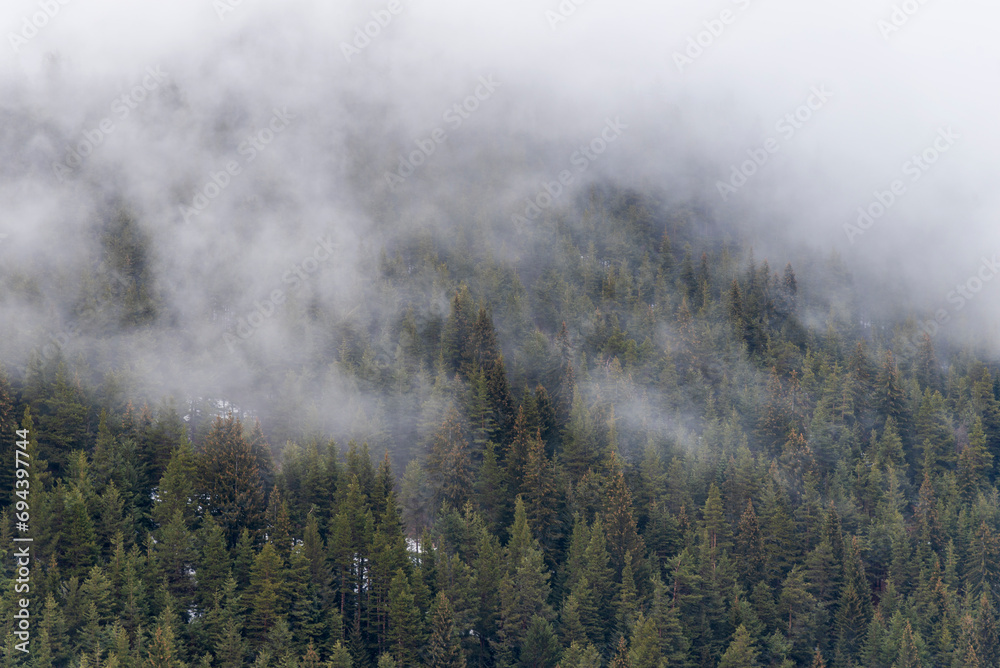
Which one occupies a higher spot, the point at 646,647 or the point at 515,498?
the point at 515,498

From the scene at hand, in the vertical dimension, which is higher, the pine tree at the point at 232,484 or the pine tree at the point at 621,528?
the pine tree at the point at 232,484

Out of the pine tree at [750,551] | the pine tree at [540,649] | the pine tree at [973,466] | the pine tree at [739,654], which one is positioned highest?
the pine tree at [973,466]

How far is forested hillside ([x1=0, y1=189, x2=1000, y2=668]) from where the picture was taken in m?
69.9

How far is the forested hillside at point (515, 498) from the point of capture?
69875mm

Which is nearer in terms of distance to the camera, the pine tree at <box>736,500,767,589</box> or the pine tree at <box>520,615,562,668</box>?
the pine tree at <box>520,615,562,668</box>

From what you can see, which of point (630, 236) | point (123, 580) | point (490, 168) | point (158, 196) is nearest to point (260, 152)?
point (158, 196)

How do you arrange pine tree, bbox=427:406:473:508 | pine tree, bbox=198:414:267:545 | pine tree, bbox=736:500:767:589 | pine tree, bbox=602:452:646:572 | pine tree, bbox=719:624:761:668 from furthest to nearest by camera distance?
pine tree, bbox=427:406:473:508 → pine tree, bbox=736:500:767:589 → pine tree, bbox=602:452:646:572 → pine tree, bbox=198:414:267:545 → pine tree, bbox=719:624:761:668

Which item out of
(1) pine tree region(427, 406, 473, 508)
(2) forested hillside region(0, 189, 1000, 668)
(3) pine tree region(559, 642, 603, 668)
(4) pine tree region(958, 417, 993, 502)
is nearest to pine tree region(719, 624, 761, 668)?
(2) forested hillside region(0, 189, 1000, 668)

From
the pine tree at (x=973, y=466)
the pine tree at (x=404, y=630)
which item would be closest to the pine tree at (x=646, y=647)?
the pine tree at (x=404, y=630)

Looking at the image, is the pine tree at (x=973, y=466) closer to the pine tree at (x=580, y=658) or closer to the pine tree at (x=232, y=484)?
the pine tree at (x=580, y=658)

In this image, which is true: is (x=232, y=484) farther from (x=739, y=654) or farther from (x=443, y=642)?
(x=739, y=654)

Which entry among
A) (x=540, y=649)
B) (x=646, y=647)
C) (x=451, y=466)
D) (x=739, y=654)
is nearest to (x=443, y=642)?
(x=540, y=649)

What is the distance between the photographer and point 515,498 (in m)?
89.3

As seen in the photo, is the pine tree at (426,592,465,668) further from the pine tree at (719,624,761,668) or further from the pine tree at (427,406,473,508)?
the pine tree at (719,624,761,668)
